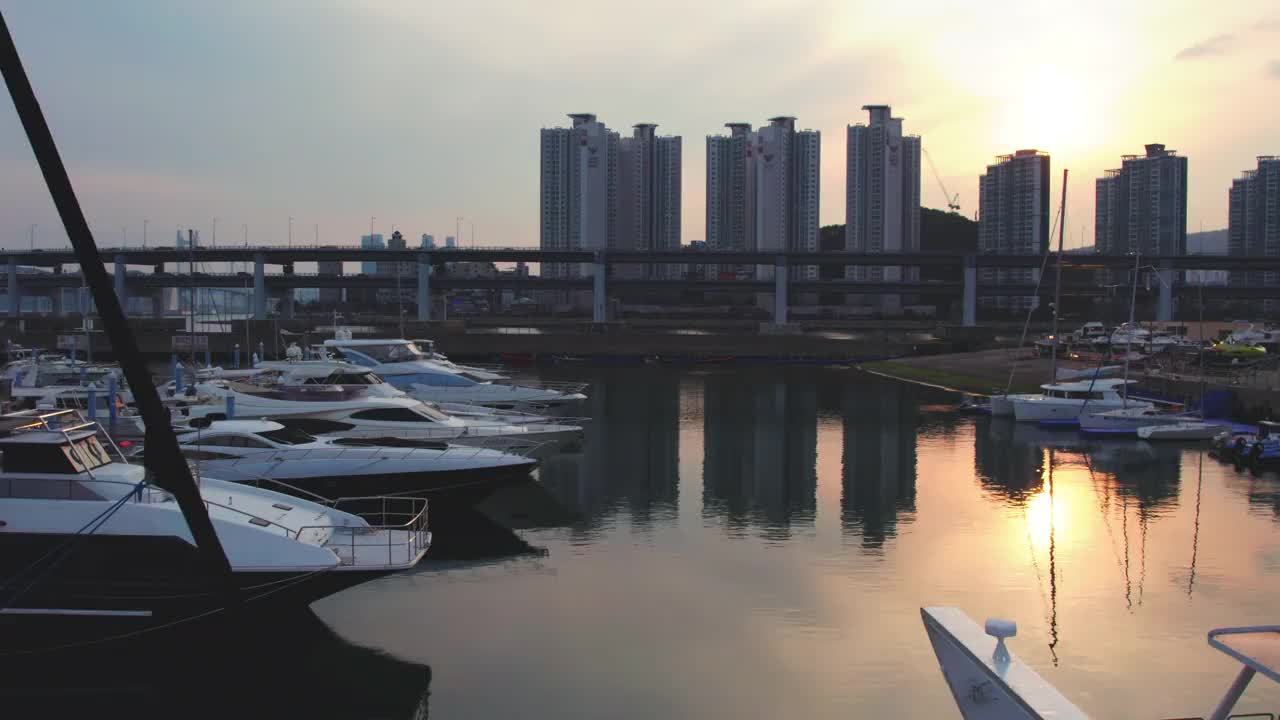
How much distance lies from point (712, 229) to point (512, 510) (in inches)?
6474

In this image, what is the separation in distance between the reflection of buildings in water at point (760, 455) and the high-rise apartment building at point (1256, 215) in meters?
148

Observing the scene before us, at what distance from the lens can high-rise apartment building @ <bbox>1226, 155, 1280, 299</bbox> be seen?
571 feet

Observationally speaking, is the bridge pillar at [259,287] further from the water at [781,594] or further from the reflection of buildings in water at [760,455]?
the water at [781,594]

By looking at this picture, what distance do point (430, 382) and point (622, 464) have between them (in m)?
11.5

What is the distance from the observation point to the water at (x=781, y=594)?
14.0 meters

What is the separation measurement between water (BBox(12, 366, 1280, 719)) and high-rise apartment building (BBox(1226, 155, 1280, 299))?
165 metres

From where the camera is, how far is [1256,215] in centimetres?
17950

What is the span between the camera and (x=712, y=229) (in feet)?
611

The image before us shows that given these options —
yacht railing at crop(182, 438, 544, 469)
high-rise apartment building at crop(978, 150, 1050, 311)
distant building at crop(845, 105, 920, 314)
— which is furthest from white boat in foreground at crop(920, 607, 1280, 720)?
high-rise apartment building at crop(978, 150, 1050, 311)

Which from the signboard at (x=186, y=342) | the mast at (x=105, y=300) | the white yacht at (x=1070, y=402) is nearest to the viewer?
the mast at (x=105, y=300)

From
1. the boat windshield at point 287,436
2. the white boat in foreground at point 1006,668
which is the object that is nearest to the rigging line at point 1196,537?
the white boat in foreground at point 1006,668

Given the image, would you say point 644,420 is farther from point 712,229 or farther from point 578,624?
point 712,229

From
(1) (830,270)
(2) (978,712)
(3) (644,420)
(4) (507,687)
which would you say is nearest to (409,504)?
(4) (507,687)

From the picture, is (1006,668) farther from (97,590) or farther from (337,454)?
(337,454)
